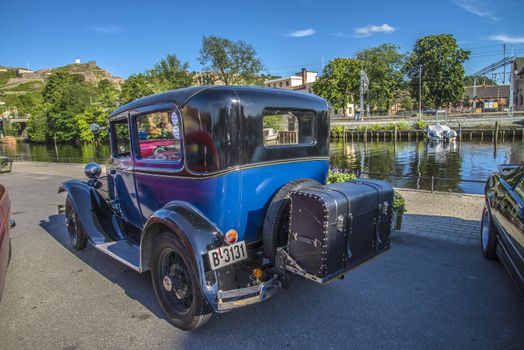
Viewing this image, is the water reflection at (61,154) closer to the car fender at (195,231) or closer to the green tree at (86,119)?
the green tree at (86,119)

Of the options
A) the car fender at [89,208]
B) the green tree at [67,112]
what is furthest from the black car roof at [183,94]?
the green tree at [67,112]

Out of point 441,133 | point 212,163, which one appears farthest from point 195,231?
point 441,133

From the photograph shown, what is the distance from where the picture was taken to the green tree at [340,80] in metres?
64.0

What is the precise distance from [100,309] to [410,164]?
81.8 feet

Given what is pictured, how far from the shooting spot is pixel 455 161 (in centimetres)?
2572

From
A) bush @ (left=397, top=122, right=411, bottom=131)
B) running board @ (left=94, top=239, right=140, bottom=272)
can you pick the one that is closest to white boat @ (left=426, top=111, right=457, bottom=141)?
bush @ (left=397, top=122, right=411, bottom=131)

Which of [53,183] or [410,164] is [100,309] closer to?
[53,183]

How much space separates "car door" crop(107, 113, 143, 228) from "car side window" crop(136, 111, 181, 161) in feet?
0.50

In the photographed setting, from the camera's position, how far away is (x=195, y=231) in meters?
3.07

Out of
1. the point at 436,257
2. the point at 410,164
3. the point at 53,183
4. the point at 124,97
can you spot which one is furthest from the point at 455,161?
the point at 124,97

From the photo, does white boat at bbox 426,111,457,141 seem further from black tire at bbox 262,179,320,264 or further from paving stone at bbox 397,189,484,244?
black tire at bbox 262,179,320,264

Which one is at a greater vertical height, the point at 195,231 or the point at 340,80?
the point at 340,80

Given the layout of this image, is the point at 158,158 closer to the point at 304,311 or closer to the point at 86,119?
the point at 304,311

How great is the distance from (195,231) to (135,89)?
63307 mm
